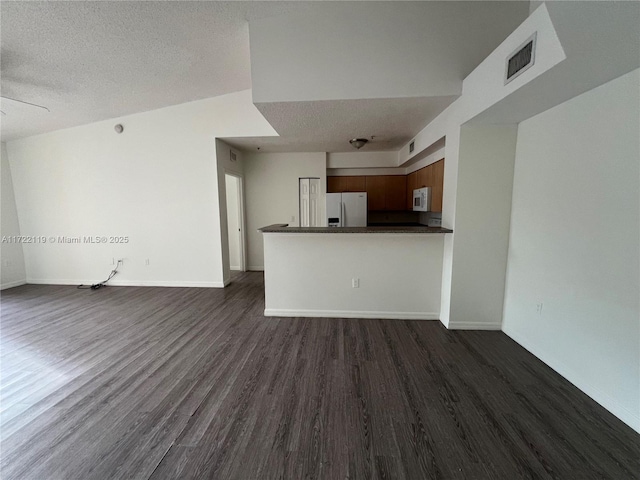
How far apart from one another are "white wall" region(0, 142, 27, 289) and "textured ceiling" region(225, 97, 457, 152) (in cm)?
417

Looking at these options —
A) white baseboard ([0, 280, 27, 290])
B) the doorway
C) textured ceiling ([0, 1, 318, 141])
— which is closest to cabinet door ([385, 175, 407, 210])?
the doorway

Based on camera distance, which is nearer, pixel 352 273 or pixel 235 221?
pixel 352 273

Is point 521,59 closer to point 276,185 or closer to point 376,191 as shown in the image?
point 376,191

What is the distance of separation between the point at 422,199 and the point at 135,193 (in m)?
5.11

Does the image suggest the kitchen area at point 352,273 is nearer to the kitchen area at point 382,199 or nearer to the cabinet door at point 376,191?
the kitchen area at point 382,199

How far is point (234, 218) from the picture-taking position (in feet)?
19.0

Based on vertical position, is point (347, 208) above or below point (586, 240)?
above

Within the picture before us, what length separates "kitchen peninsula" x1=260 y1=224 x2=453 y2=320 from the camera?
3262 millimetres

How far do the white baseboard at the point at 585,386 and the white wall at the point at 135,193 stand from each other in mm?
4457

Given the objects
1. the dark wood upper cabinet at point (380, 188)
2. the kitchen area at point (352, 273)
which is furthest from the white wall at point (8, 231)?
the dark wood upper cabinet at point (380, 188)

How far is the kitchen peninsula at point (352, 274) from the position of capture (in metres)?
3.26

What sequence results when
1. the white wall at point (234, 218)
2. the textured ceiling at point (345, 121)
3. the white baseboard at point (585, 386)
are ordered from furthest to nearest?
the white wall at point (234, 218) < the textured ceiling at point (345, 121) < the white baseboard at point (585, 386)

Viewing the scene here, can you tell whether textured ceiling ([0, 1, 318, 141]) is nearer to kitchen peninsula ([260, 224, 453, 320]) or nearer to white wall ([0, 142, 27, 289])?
white wall ([0, 142, 27, 289])

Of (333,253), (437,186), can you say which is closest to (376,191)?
(437,186)
